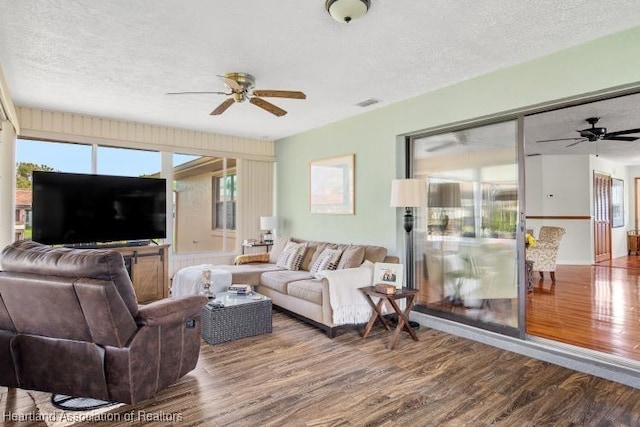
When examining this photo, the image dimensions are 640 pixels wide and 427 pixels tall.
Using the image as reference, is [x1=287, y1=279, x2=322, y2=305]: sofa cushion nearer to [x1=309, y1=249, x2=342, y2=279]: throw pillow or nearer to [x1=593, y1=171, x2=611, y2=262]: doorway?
[x1=309, y1=249, x2=342, y2=279]: throw pillow

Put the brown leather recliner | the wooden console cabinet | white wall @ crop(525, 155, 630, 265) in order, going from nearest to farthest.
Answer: the brown leather recliner < the wooden console cabinet < white wall @ crop(525, 155, 630, 265)

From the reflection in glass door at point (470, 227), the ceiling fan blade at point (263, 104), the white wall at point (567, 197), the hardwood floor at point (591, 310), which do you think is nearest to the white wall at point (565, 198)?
the white wall at point (567, 197)

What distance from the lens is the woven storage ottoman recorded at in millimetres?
3514

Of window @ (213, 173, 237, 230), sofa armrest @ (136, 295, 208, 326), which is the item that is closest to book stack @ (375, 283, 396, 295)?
sofa armrest @ (136, 295, 208, 326)

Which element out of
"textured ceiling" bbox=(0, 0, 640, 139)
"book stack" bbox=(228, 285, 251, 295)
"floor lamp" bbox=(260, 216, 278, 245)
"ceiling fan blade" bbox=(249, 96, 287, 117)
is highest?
"textured ceiling" bbox=(0, 0, 640, 139)

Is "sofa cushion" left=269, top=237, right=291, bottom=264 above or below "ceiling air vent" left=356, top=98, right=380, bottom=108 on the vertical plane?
below

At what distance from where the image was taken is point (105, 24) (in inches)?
104

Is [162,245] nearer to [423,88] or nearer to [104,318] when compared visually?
[104,318]

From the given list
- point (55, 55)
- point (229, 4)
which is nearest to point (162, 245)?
point (55, 55)

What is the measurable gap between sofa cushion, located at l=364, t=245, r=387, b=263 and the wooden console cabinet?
301cm

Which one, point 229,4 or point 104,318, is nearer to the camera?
point 104,318

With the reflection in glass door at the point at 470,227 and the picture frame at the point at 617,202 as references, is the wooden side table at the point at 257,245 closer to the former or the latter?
the reflection in glass door at the point at 470,227

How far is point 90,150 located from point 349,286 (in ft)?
14.0

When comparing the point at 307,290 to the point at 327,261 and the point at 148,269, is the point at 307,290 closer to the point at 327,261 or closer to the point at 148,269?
the point at 327,261
